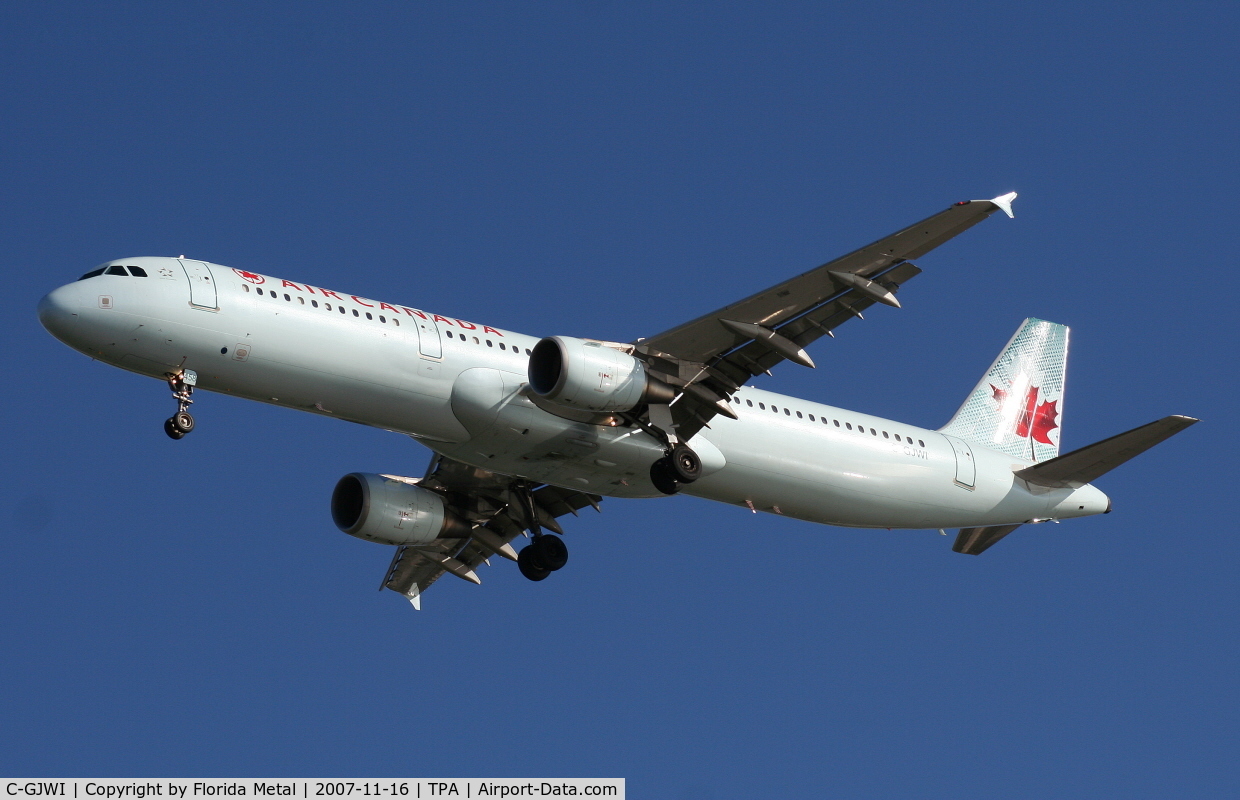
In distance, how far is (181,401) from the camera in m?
31.9

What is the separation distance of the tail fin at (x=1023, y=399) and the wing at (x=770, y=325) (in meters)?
9.31

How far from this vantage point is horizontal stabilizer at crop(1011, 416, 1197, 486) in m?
36.5

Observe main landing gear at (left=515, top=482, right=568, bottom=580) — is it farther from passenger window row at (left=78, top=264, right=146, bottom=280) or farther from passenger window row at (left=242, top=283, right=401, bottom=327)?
passenger window row at (left=78, top=264, right=146, bottom=280)

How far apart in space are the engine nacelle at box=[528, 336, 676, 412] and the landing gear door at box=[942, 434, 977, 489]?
10.3 meters

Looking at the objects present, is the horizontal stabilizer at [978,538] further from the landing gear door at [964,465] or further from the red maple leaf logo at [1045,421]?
the red maple leaf logo at [1045,421]

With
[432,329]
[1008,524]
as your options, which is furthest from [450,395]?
[1008,524]

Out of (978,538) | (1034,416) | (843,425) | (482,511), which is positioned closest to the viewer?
(843,425)

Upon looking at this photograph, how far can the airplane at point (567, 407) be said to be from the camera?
3173cm

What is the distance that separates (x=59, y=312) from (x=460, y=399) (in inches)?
323

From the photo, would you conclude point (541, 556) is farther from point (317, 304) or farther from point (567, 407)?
point (317, 304)

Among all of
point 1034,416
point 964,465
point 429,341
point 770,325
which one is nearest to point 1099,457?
point 964,465

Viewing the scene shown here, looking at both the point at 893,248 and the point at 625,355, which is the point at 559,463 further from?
the point at 893,248

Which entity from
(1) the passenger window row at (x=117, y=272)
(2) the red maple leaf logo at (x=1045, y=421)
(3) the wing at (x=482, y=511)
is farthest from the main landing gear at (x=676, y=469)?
(2) the red maple leaf logo at (x=1045, y=421)
